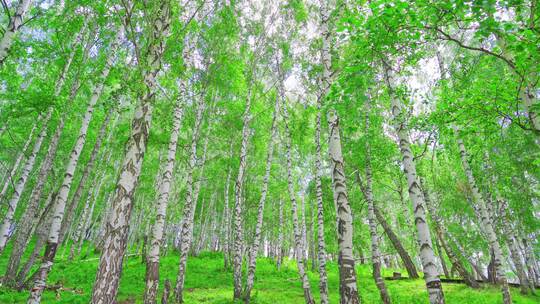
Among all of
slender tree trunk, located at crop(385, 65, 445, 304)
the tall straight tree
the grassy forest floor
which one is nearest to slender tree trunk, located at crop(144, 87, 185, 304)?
the grassy forest floor

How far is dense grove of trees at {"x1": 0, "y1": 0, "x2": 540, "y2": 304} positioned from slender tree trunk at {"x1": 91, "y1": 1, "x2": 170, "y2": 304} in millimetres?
27

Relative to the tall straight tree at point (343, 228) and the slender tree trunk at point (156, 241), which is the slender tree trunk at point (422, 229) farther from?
the slender tree trunk at point (156, 241)

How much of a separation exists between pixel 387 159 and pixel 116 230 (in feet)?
44.2

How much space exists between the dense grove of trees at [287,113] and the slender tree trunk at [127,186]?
0.03 meters

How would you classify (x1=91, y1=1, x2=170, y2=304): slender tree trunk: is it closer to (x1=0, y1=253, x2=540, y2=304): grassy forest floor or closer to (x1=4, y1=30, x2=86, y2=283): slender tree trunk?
(x1=4, y1=30, x2=86, y2=283): slender tree trunk

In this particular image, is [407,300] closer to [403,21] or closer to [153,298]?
[153,298]

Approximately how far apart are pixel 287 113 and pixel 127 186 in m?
11.7

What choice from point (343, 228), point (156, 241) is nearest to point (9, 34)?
point (156, 241)

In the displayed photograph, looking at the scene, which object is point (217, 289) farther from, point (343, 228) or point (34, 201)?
point (343, 228)

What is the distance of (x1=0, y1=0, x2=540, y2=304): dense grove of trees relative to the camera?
553 centimetres

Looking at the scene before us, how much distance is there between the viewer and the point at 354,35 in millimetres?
5555

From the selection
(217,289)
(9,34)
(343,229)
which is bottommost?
(217,289)

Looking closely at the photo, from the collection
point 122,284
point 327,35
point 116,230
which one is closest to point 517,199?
point 327,35

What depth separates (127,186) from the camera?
18.3ft
